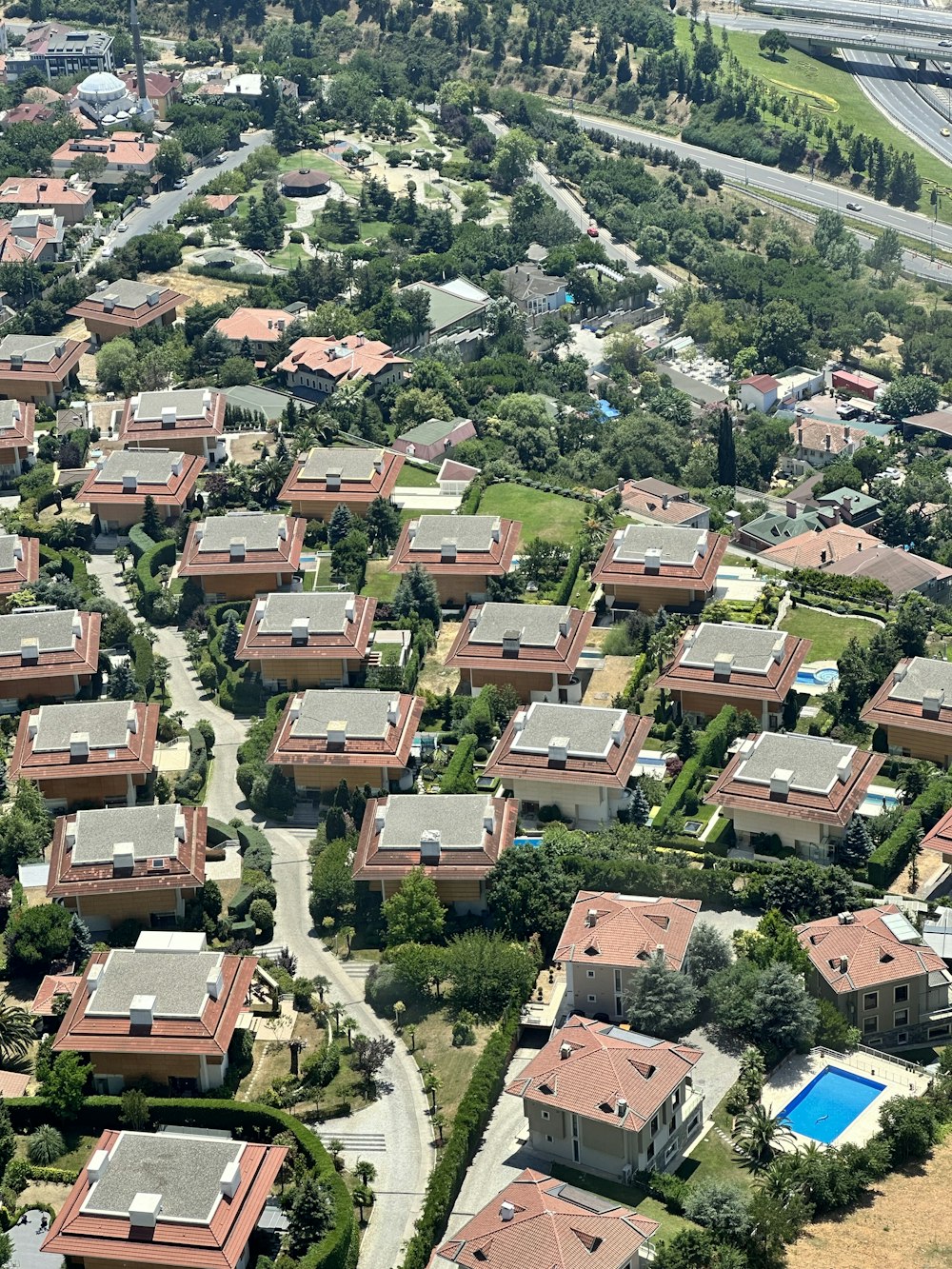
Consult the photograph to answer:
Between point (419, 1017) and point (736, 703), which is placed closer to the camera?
point (419, 1017)

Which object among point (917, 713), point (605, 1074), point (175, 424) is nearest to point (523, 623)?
point (917, 713)

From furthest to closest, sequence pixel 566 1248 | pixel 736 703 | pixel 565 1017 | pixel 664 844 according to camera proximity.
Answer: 1. pixel 736 703
2. pixel 664 844
3. pixel 565 1017
4. pixel 566 1248

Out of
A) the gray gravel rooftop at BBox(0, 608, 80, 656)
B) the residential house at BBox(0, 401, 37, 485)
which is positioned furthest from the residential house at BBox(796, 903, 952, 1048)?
the residential house at BBox(0, 401, 37, 485)

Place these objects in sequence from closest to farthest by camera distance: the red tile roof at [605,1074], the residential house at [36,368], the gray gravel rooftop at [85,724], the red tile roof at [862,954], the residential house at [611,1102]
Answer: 1. the residential house at [611,1102]
2. the red tile roof at [605,1074]
3. the red tile roof at [862,954]
4. the gray gravel rooftop at [85,724]
5. the residential house at [36,368]

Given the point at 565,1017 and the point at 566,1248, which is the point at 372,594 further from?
the point at 566,1248

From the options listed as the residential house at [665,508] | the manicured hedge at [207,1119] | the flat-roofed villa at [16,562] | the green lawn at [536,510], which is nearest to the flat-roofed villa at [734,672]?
the green lawn at [536,510]

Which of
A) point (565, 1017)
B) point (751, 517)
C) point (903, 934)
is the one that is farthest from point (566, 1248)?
point (751, 517)

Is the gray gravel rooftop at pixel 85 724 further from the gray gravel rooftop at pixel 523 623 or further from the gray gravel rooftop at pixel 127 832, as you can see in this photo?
the gray gravel rooftop at pixel 523 623
